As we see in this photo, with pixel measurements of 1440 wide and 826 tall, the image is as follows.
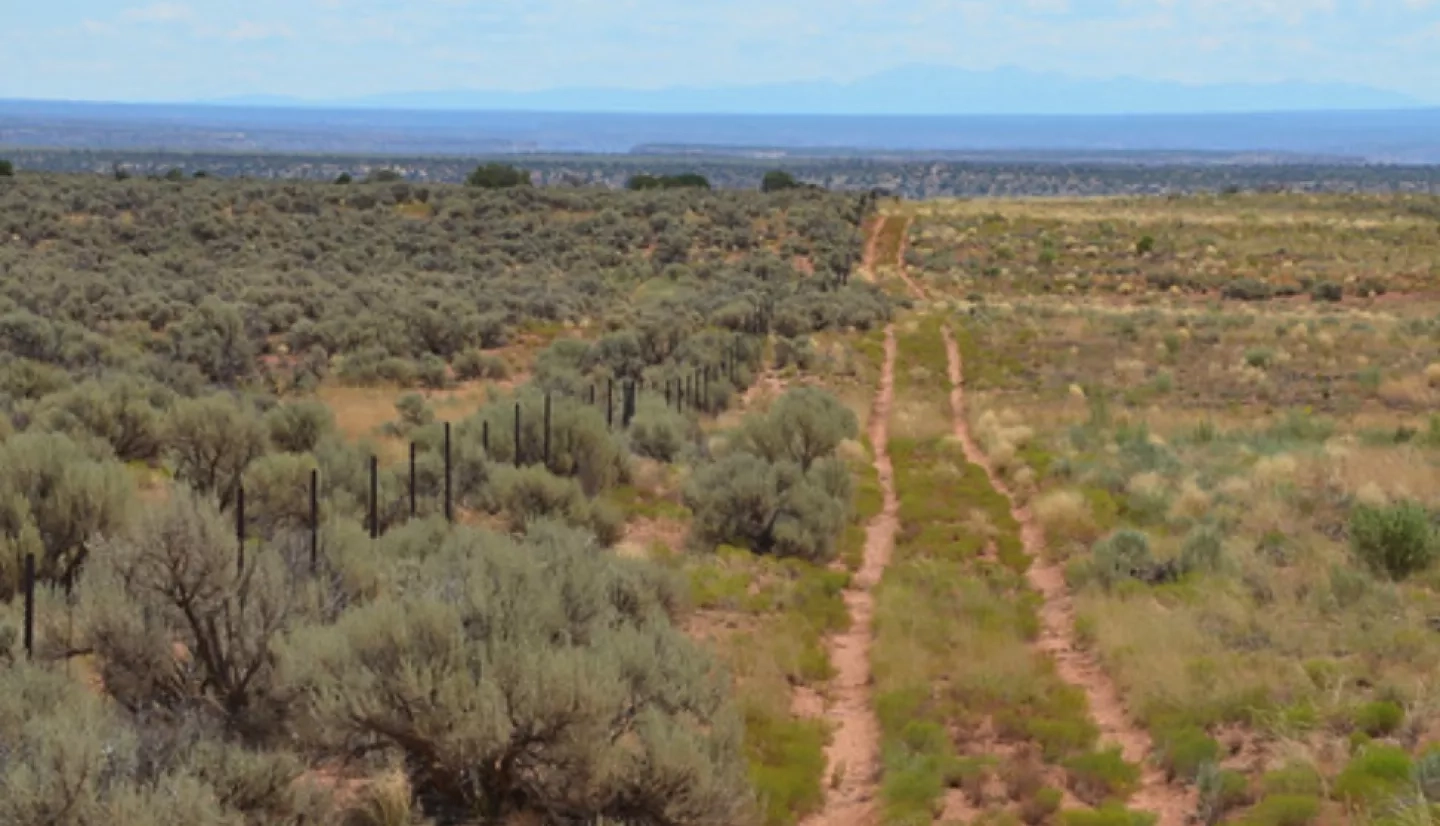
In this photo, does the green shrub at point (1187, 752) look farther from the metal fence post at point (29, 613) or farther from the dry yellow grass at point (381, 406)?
the dry yellow grass at point (381, 406)

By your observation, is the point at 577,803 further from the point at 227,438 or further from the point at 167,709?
the point at 227,438

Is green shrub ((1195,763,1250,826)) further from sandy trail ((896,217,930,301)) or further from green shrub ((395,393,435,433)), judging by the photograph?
sandy trail ((896,217,930,301))

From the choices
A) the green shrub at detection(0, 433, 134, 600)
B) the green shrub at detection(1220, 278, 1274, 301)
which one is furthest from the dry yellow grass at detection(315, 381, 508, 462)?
the green shrub at detection(1220, 278, 1274, 301)

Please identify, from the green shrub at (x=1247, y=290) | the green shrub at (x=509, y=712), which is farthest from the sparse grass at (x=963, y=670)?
the green shrub at (x=1247, y=290)

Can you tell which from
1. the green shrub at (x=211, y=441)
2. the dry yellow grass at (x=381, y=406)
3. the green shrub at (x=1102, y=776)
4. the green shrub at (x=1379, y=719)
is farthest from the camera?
the dry yellow grass at (x=381, y=406)

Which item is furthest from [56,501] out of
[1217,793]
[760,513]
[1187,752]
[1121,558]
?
[1121,558]
